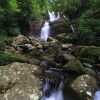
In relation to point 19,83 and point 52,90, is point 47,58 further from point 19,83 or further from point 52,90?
point 19,83

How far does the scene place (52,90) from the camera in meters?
7.42

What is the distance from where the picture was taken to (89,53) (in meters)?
10.3

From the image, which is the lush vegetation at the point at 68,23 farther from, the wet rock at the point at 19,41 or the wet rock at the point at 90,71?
the wet rock at the point at 90,71

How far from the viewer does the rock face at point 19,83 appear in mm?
6270

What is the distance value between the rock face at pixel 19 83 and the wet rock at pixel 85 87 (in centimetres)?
156

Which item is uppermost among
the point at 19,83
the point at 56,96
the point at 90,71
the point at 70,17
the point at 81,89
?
the point at 70,17

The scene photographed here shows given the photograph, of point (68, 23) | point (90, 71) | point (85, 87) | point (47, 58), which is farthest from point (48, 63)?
point (68, 23)

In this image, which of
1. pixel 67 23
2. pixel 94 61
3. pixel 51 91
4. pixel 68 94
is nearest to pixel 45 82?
pixel 51 91

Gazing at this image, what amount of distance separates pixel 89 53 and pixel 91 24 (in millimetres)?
3260

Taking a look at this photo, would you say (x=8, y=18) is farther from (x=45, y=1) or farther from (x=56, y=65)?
(x=45, y=1)

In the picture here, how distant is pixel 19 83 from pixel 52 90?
5.05 feet

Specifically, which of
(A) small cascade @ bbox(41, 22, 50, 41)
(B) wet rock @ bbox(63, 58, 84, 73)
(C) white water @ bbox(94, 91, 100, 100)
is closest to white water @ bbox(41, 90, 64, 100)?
(C) white water @ bbox(94, 91, 100, 100)

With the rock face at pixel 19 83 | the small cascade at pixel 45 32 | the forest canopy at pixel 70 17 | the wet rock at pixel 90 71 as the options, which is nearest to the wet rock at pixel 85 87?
the wet rock at pixel 90 71

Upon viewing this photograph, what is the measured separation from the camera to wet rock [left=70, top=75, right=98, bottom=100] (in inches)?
258
